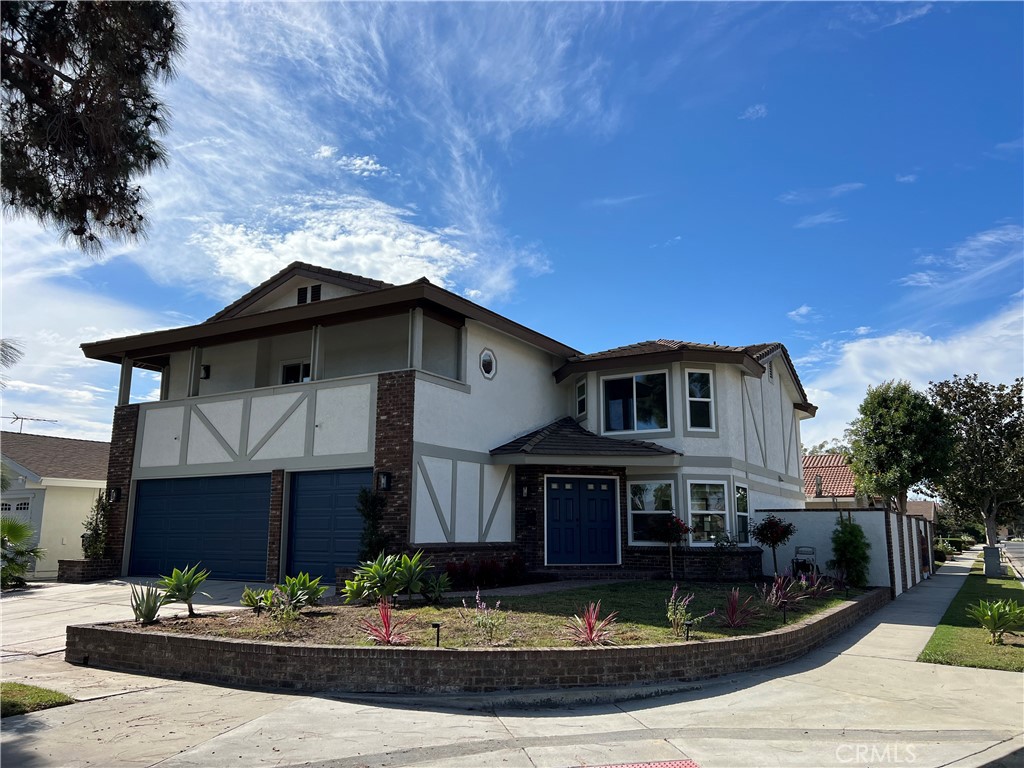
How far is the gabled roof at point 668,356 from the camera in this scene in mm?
18172

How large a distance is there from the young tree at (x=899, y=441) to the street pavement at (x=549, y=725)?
19614 millimetres

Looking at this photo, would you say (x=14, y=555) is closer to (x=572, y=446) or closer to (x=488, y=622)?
(x=572, y=446)

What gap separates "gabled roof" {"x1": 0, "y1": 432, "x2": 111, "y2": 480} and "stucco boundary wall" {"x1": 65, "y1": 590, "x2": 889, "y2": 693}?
15.8 meters

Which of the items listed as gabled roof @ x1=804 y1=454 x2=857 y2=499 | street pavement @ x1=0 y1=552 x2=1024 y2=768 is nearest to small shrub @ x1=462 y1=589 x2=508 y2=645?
street pavement @ x1=0 y1=552 x2=1024 y2=768

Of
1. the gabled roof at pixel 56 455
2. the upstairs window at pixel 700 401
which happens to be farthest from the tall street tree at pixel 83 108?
the gabled roof at pixel 56 455

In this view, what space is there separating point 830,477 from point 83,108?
3617cm

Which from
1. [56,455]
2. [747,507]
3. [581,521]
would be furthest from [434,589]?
[56,455]

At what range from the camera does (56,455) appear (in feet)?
79.6

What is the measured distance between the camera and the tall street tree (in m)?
7.07

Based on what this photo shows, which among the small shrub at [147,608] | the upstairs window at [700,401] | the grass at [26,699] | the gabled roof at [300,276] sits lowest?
the grass at [26,699]

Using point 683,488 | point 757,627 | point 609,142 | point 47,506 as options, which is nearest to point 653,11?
point 609,142

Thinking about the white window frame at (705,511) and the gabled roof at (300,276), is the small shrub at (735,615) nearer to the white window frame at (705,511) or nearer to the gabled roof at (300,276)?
the white window frame at (705,511)

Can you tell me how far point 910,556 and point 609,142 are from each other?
52.1 ft

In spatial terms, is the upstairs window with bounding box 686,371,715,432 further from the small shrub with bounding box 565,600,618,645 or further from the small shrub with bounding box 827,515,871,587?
the small shrub with bounding box 565,600,618,645
